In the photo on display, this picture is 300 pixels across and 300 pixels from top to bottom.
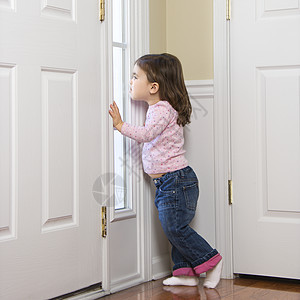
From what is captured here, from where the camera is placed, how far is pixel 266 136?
7.49ft

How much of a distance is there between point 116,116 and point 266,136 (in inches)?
28.0

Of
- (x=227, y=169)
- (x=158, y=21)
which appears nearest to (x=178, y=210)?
(x=227, y=169)

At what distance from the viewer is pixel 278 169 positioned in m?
2.26

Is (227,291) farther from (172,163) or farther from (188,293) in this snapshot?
(172,163)

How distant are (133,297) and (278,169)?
0.86 meters

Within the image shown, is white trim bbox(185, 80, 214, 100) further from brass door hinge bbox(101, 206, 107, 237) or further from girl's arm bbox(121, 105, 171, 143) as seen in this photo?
brass door hinge bbox(101, 206, 107, 237)

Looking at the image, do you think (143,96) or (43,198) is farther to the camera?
(143,96)

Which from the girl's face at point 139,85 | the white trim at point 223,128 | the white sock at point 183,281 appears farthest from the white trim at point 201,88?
the white sock at point 183,281

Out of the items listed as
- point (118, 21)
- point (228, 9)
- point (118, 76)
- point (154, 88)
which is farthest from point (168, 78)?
point (228, 9)

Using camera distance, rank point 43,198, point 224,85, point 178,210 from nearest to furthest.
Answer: point 43,198
point 178,210
point 224,85

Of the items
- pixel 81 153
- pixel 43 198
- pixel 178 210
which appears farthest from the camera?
pixel 178 210

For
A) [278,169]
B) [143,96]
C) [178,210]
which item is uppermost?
[143,96]

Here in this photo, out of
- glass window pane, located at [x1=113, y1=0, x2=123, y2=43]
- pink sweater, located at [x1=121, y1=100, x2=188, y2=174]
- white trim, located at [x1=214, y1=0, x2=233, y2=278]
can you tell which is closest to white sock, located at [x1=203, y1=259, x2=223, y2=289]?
white trim, located at [x1=214, y1=0, x2=233, y2=278]

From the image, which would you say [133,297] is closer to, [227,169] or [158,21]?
[227,169]
